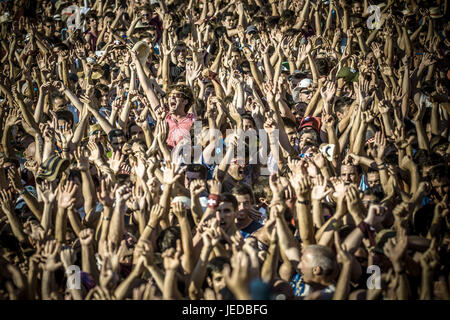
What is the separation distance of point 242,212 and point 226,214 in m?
0.31

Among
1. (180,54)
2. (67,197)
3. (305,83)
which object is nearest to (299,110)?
(305,83)

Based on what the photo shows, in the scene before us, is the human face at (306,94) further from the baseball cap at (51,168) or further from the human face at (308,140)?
the baseball cap at (51,168)

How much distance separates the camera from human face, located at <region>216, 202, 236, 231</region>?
3775mm

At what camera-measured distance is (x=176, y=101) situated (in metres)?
5.15

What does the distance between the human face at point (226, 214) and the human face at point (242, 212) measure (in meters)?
0.23

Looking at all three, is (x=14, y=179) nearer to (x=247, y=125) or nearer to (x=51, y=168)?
(x=51, y=168)

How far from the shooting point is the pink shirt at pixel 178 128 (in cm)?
500

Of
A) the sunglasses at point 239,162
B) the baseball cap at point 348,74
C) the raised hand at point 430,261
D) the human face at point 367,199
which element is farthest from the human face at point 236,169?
the baseball cap at point 348,74

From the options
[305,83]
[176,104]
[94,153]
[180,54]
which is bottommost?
[94,153]

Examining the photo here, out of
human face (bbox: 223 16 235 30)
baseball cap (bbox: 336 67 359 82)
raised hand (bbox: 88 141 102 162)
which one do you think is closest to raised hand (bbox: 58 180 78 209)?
raised hand (bbox: 88 141 102 162)

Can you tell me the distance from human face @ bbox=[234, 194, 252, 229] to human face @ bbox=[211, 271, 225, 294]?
0.89 metres

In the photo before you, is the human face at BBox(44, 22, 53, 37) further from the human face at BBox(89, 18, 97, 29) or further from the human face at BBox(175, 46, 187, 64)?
the human face at BBox(175, 46, 187, 64)

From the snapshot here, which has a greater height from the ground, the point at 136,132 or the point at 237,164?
the point at 136,132
